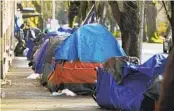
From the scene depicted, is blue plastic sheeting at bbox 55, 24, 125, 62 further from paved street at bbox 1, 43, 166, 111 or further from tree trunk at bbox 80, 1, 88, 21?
tree trunk at bbox 80, 1, 88, 21

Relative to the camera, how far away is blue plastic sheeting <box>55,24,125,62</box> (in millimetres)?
15445

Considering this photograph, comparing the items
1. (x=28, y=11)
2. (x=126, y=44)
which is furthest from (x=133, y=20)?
(x=28, y=11)

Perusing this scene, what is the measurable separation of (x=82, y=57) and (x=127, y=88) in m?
4.78

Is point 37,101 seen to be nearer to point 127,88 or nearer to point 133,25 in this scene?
point 127,88

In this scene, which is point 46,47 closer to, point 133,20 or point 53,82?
point 53,82

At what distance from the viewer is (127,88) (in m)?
10.8

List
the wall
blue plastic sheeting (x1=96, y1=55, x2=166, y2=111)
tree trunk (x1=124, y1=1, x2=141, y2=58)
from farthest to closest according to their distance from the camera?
the wall < tree trunk (x1=124, y1=1, x2=141, y2=58) < blue plastic sheeting (x1=96, y1=55, x2=166, y2=111)

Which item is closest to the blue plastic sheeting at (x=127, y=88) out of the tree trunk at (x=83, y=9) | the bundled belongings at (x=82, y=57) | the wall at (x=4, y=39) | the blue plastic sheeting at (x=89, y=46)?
the bundled belongings at (x=82, y=57)

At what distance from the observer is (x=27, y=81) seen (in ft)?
64.1

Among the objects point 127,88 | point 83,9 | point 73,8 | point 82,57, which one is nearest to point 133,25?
point 82,57

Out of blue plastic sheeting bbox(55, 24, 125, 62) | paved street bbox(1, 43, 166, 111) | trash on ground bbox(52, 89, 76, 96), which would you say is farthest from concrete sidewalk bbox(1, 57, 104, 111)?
blue plastic sheeting bbox(55, 24, 125, 62)

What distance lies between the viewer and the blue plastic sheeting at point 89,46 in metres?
15.4

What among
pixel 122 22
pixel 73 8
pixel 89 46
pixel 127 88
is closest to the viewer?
pixel 127 88

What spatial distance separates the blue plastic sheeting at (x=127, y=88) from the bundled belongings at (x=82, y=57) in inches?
121
